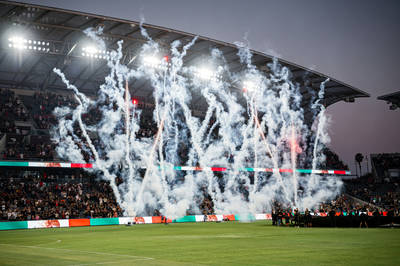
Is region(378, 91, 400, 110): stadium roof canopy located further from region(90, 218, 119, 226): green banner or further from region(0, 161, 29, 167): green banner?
region(0, 161, 29, 167): green banner

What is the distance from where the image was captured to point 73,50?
4738 centimetres

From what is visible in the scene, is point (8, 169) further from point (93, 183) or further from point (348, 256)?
point (348, 256)

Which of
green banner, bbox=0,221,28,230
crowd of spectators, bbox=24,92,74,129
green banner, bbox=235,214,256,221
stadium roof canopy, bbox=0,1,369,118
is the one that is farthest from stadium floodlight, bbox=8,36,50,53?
green banner, bbox=235,214,256,221

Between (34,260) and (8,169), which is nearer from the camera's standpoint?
(34,260)

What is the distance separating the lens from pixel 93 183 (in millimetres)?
44625

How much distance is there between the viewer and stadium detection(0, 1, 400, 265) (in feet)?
129

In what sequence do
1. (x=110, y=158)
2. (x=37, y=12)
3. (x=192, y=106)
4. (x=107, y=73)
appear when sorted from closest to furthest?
(x=37, y=12) < (x=110, y=158) < (x=107, y=73) < (x=192, y=106)

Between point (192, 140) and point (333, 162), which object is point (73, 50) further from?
point (333, 162)

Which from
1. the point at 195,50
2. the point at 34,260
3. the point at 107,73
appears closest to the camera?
the point at 34,260

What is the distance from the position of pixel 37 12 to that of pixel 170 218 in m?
23.4

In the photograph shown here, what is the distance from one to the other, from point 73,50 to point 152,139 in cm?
1347

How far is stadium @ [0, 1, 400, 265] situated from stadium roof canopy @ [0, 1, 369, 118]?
16cm

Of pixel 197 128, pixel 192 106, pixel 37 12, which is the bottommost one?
pixel 197 128

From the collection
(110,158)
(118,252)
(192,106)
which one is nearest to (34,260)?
(118,252)
